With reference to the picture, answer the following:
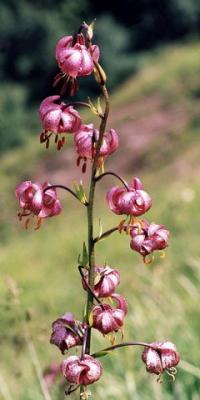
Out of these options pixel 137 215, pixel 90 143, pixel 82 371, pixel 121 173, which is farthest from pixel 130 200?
pixel 121 173

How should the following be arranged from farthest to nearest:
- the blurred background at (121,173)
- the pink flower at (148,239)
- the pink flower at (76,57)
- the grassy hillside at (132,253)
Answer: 1. the blurred background at (121,173)
2. the grassy hillside at (132,253)
3. the pink flower at (148,239)
4. the pink flower at (76,57)

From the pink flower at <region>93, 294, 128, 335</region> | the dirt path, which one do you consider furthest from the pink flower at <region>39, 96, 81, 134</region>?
the dirt path

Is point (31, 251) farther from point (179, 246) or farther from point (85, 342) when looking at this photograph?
point (85, 342)

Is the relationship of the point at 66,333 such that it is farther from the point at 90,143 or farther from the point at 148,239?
the point at 90,143

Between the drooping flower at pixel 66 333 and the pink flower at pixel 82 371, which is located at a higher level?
the drooping flower at pixel 66 333

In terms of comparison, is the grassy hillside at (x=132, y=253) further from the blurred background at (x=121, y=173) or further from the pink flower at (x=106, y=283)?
the pink flower at (x=106, y=283)

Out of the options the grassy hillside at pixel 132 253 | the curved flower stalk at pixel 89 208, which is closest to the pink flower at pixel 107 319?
the curved flower stalk at pixel 89 208
